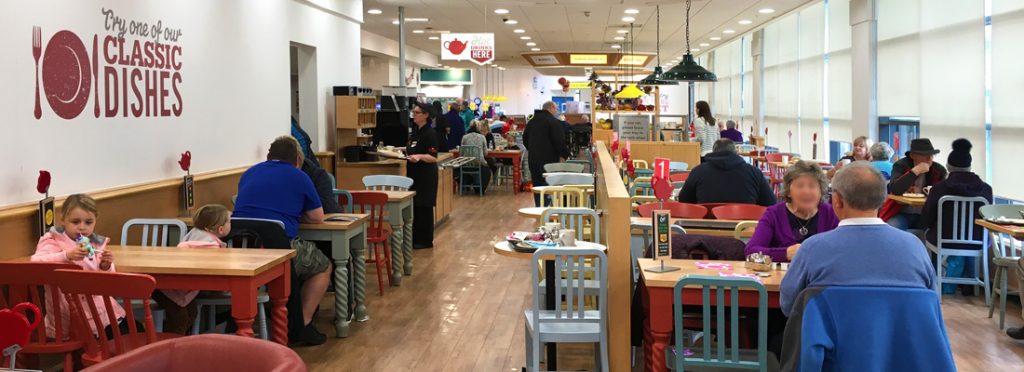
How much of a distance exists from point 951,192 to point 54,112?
19.9 feet

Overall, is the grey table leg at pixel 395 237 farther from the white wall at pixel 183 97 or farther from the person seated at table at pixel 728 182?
the person seated at table at pixel 728 182

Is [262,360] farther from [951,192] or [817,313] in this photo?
[951,192]

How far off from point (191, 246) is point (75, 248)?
80cm

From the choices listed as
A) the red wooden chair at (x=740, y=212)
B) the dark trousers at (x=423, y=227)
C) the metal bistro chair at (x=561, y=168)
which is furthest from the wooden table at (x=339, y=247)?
the metal bistro chair at (x=561, y=168)

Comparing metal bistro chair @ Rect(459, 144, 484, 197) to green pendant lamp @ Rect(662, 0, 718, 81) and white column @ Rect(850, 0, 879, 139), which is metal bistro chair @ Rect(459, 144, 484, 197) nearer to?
green pendant lamp @ Rect(662, 0, 718, 81)

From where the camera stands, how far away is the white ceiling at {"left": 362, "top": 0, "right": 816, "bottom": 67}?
12430 millimetres

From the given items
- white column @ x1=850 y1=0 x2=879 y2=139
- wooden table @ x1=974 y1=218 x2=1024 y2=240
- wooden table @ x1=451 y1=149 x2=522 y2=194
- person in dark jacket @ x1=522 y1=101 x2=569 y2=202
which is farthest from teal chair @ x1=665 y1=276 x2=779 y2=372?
wooden table @ x1=451 y1=149 x2=522 y2=194

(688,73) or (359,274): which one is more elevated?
(688,73)

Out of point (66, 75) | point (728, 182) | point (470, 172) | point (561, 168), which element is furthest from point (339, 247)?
point (470, 172)

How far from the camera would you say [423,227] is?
9.22m

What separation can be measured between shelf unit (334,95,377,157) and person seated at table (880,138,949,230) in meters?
5.53

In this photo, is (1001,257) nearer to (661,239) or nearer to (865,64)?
(661,239)

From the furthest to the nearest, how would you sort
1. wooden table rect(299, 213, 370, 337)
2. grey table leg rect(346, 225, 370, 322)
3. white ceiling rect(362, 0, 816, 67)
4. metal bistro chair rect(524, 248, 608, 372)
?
white ceiling rect(362, 0, 816, 67) → grey table leg rect(346, 225, 370, 322) → wooden table rect(299, 213, 370, 337) → metal bistro chair rect(524, 248, 608, 372)

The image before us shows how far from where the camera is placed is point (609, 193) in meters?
4.31
